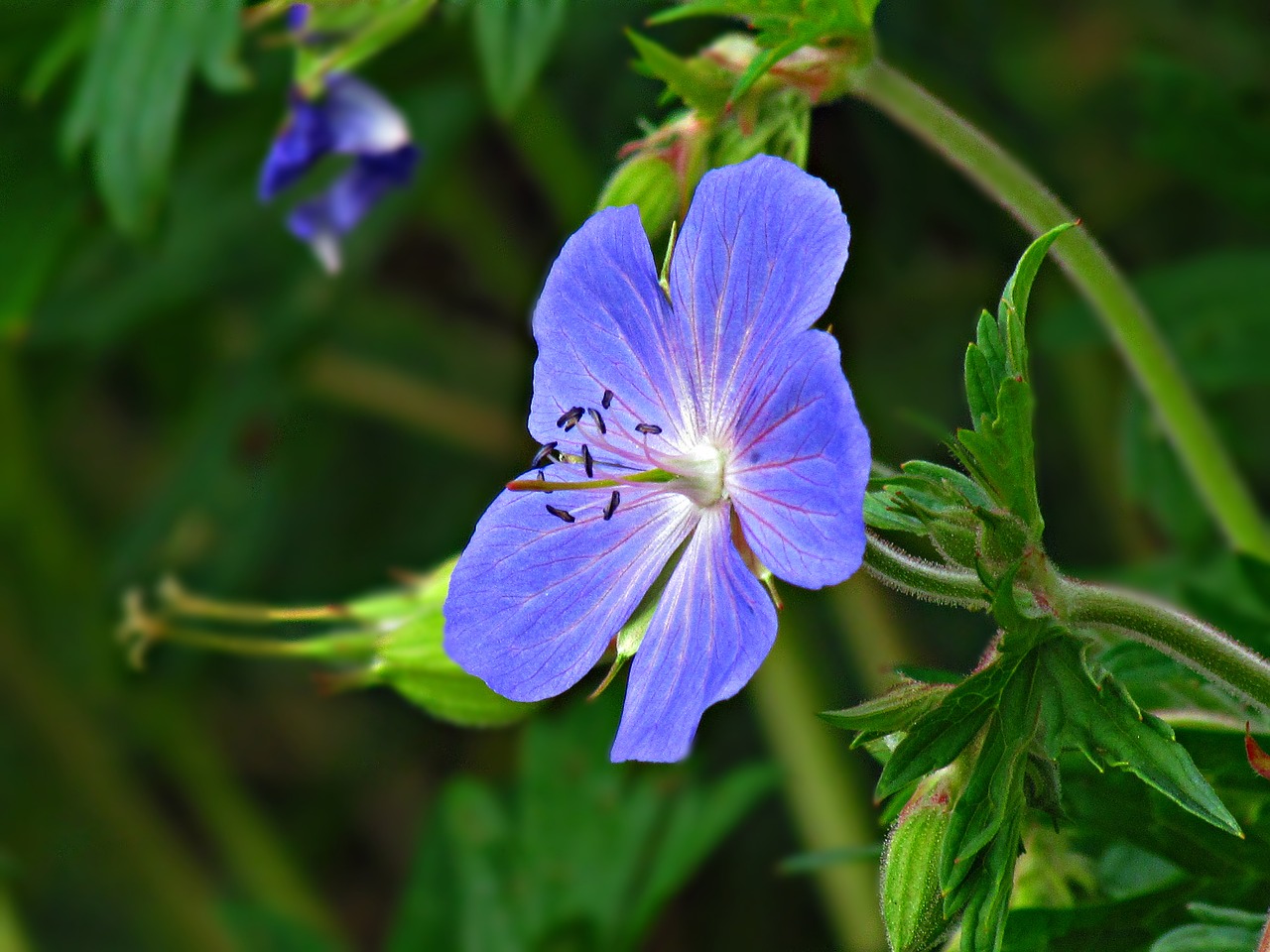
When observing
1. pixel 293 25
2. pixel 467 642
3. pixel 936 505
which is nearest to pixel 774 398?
pixel 936 505

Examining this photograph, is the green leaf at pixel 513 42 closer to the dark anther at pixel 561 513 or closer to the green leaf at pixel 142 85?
the green leaf at pixel 142 85

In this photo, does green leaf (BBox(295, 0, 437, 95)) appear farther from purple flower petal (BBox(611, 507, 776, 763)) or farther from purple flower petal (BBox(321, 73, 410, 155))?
purple flower petal (BBox(611, 507, 776, 763))

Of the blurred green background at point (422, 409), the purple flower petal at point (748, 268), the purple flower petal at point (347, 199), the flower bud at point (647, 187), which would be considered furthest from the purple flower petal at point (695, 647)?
the blurred green background at point (422, 409)

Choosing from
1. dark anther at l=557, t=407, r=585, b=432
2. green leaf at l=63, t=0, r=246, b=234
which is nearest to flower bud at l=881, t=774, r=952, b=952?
dark anther at l=557, t=407, r=585, b=432

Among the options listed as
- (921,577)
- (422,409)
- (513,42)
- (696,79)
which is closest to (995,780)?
(921,577)

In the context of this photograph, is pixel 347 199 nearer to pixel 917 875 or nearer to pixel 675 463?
pixel 675 463
